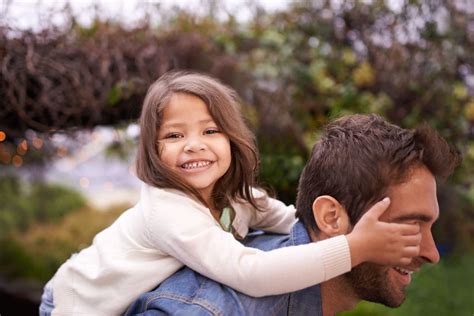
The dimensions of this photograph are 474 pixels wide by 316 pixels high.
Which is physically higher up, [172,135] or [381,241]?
[172,135]

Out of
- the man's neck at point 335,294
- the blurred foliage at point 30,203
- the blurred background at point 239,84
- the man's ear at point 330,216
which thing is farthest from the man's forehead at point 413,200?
the blurred foliage at point 30,203

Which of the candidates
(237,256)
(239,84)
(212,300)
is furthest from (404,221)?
(239,84)

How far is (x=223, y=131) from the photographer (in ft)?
7.01

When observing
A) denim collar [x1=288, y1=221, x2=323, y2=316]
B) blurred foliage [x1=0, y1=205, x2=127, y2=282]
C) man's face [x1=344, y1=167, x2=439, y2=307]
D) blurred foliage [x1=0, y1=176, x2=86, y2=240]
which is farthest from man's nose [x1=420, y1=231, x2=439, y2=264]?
blurred foliage [x1=0, y1=176, x2=86, y2=240]

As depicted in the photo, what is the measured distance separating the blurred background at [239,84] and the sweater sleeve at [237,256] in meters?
1.77

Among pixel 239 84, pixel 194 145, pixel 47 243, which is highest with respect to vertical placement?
pixel 194 145

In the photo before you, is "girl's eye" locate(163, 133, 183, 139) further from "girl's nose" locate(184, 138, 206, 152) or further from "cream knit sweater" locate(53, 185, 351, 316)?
"cream knit sweater" locate(53, 185, 351, 316)

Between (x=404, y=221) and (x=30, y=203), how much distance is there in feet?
25.9

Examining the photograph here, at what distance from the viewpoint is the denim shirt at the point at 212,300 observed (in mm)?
1733

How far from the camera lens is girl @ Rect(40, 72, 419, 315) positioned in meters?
1.67

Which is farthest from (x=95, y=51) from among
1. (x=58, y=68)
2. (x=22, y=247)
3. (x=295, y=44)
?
(x=22, y=247)

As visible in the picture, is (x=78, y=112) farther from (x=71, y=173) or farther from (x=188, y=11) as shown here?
(x=71, y=173)

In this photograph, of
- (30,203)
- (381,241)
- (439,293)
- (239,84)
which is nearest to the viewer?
(381,241)

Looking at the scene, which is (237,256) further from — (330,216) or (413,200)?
(413,200)
